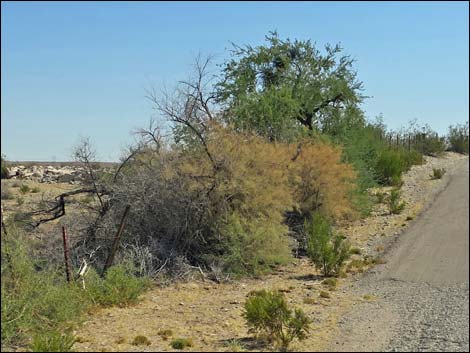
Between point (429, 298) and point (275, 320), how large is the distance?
233 cm

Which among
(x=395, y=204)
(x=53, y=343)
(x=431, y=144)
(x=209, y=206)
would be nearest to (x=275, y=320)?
(x=53, y=343)

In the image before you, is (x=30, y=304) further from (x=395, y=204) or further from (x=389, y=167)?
(x=389, y=167)

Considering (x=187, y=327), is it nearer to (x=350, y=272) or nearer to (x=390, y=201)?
(x=350, y=272)

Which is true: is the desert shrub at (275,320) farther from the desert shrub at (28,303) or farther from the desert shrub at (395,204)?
the desert shrub at (395,204)

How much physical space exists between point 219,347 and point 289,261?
8550mm

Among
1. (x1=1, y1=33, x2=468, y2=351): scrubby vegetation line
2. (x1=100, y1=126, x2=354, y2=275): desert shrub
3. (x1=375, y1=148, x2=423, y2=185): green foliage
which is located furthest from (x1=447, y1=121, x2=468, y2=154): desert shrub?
(x1=375, y1=148, x2=423, y2=185): green foliage

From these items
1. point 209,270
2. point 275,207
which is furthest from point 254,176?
point 209,270

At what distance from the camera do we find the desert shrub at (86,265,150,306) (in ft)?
40.7

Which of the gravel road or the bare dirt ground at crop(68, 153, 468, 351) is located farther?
the bare dirt ground at crop(68, 153, 468, 351)

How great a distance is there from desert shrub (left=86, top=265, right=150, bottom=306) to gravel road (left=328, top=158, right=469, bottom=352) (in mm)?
4488

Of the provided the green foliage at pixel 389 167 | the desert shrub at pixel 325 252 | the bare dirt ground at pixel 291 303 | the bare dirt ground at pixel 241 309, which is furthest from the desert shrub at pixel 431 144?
the bare dirt ground at pixel 291 303

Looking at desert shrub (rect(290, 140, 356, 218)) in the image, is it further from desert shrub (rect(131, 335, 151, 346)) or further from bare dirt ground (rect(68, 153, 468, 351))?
desert shrub (rect(131, 335, 151, 346))

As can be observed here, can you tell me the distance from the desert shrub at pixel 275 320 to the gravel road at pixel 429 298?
2.04 feet

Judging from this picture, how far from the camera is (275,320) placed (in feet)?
31.6
